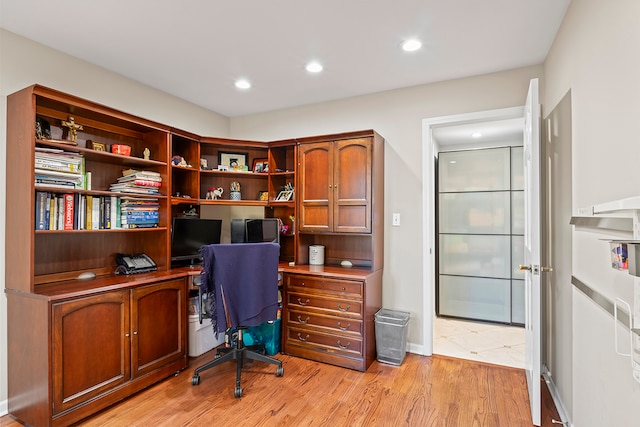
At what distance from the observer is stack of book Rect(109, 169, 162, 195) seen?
274cm

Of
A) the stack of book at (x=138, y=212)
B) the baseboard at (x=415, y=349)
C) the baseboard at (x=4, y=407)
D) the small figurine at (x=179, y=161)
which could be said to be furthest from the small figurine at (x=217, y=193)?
the baseboard at (x=415, y=349)

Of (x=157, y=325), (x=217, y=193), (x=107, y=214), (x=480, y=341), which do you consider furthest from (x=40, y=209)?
(x=480, y=341)

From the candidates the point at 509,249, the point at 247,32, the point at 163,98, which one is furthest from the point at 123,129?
the point at 509,249

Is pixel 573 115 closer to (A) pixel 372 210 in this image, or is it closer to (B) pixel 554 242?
(B) pixel 554 242

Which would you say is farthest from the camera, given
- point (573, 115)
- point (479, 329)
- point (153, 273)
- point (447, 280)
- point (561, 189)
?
point (447, 280)

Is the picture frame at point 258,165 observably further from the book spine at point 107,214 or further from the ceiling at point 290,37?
the book spine at point 107,214

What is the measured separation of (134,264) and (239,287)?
986mm

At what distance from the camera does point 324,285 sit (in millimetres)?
3010

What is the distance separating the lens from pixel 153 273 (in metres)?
2.83

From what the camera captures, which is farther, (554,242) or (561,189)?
(554,242)

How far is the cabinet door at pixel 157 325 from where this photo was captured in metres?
2.46

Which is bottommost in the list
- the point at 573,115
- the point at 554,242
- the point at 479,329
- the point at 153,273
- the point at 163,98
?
the point at 479,329

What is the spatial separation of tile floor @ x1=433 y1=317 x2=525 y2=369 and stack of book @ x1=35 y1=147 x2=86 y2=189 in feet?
11.1

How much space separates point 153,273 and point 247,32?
6.69 ft
